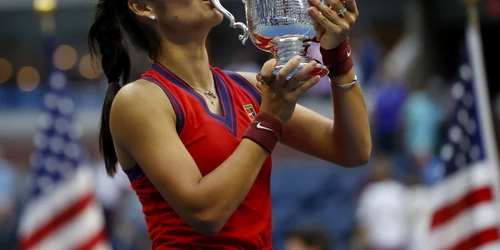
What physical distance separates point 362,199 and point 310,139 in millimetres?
5531

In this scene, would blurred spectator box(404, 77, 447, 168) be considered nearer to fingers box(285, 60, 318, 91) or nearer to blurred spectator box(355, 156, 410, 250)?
blurred spectator box(355, 156, 410, 250)

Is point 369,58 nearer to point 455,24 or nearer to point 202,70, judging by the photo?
point 455,24

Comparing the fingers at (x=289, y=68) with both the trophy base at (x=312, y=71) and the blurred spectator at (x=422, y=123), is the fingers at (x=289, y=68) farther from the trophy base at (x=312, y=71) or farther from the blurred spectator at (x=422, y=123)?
the blurred spectator at (x=422, y=123)

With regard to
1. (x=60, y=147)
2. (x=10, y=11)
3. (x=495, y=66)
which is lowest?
(x=10, y=11)

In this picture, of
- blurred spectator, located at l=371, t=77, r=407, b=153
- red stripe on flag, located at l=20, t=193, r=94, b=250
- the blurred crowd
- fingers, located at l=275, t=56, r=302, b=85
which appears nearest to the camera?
fingers, located at l=275, t=56, r=302, b=85

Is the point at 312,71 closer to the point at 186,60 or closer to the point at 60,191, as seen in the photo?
the point at 186,60

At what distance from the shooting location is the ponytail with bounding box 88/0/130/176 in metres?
2.50

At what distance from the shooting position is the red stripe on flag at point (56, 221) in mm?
5988

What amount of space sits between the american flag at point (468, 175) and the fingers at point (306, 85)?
3.01m

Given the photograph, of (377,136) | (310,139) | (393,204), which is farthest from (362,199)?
(310,139)

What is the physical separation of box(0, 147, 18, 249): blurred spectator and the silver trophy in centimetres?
723

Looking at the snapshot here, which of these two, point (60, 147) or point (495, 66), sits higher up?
point (60, 147)

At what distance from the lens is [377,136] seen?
1015 cm

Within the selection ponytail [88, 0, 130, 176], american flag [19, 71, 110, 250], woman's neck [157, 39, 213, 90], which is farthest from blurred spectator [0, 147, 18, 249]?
woman's neck [157, 39, 213, 90]
